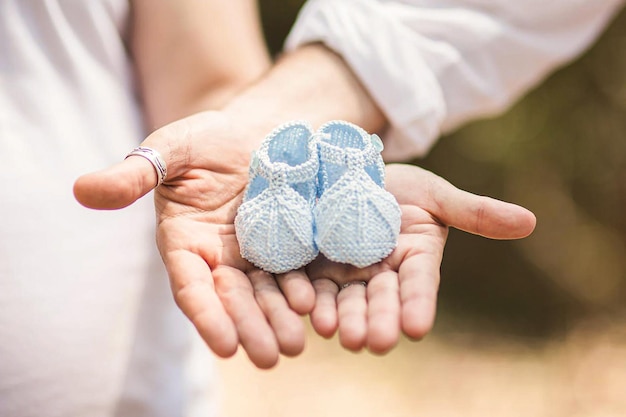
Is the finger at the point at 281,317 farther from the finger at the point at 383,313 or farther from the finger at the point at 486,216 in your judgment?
the finger at the point at 486,216

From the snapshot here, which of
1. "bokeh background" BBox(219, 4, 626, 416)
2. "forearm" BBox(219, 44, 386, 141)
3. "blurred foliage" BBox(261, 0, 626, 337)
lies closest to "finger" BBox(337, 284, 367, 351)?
"forearm" BBox(219, 44, 386, 141)

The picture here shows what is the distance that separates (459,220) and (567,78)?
4.48 ft

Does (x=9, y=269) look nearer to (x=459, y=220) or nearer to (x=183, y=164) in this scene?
(x=183, y=164)

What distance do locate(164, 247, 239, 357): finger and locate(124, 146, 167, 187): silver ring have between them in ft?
0.30

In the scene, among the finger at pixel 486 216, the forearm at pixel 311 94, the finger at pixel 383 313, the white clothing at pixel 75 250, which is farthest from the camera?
the forearm at pixel 311 94

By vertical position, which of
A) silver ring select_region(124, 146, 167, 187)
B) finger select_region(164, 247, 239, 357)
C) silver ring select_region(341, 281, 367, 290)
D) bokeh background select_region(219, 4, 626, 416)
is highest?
silver ring select_region(124, 146, 167, 187)

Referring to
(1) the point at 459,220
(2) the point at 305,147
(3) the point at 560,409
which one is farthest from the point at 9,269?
(3) the point at 560,409

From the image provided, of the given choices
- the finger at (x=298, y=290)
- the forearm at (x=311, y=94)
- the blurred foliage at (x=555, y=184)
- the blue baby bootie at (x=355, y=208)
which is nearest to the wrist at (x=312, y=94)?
the forearm at (x=311, y=94)

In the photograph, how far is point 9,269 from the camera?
836 mm

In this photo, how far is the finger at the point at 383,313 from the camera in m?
0.61

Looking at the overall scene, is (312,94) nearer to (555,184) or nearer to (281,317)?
(281,317)

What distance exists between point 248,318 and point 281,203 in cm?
19

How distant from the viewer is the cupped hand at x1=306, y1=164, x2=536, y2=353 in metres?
0.62

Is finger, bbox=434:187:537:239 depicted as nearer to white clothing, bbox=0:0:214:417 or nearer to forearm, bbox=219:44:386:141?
forearm, bbox=219:44:386:141
